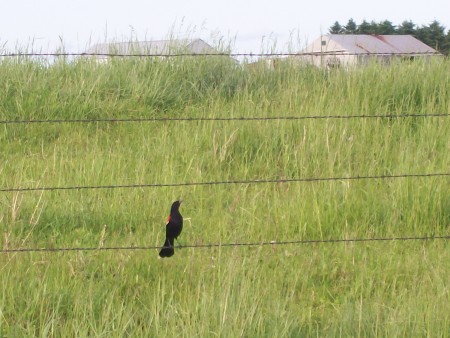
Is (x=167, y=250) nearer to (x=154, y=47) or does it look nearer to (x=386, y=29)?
(x=154, y=47)

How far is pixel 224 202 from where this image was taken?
199 inches

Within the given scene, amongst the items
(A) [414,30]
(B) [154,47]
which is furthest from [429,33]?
(B) [154,47]

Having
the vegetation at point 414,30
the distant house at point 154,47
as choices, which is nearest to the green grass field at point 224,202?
the distant house at point 154,47

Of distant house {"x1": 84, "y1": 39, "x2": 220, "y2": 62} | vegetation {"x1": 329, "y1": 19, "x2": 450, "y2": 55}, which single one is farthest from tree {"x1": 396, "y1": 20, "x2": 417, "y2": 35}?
distant house {"x1": 84, "y1": 39, "x2": 220, "y2": 62}

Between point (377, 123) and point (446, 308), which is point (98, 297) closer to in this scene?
point (446, 308)

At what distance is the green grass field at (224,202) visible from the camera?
10.9 ft

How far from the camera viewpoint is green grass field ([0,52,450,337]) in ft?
10.9

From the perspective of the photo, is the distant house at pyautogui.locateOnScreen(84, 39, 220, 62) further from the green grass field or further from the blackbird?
the blackbird

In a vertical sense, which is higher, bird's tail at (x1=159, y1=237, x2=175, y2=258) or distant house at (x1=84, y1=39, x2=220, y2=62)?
distant house at (x1=84, y1=39, x2=220, y2=62)

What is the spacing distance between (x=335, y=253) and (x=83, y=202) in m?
1.71

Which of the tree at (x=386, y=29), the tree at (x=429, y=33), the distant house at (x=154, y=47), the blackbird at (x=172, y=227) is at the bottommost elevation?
the blackbird at (x=172, y=227)

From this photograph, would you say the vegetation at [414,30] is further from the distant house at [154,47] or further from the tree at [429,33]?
the distant house at [154,47]

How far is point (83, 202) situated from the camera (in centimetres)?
485

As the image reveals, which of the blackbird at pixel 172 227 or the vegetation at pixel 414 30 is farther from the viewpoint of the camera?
the vegetation at pixel 414 30
